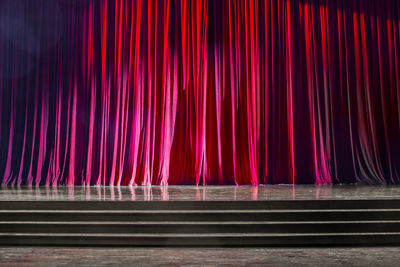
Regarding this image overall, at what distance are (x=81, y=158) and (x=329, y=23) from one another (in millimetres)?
3564

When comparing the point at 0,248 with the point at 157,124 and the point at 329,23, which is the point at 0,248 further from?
the point at 329,23

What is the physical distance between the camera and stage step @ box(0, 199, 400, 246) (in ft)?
10.5

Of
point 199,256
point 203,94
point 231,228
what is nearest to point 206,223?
point 231,228

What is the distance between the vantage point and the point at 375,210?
332cm

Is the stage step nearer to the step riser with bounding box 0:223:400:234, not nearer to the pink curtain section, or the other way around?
the step riser with bounding box 0:223:400:234

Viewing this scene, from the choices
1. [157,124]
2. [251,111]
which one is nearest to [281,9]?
[251,111]

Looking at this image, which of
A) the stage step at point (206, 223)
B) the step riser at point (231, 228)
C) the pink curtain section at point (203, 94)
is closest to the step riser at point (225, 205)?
the stage step at point (206, 223)

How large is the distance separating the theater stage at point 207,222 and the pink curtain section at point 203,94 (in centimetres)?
277

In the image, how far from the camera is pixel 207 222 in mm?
3266

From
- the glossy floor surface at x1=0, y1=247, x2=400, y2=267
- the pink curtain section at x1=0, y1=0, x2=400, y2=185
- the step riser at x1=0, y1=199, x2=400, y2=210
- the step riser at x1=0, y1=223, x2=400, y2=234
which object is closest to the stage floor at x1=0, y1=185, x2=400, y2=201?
the step riser at x1=0, y1=199, x2=400, y2=210

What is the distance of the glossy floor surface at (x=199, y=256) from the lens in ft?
9.01

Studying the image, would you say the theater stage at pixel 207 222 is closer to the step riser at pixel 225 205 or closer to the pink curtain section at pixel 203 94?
Answer: the step riser at pixel 225 205

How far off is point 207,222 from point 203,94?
3261 millimetres

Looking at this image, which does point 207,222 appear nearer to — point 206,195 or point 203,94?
point 206,195
